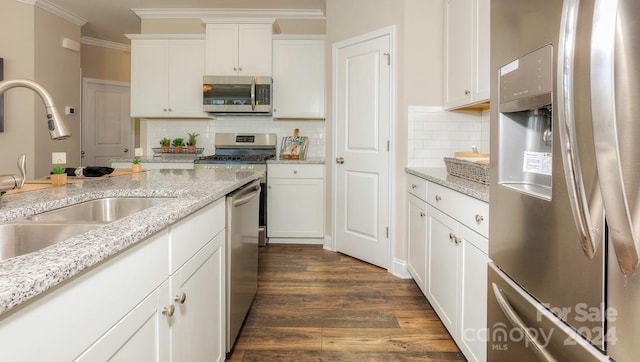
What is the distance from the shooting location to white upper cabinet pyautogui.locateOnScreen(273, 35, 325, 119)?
13.5ft

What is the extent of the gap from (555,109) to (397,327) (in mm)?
1637

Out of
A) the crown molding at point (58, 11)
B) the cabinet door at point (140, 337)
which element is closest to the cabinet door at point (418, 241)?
the cabinet door at point (140, 337)

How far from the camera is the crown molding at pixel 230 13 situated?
4.44m

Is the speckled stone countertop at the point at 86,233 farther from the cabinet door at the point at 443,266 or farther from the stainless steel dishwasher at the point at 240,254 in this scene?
the cabinet door at the point at 443,266

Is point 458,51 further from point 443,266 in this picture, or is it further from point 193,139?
point 193,139

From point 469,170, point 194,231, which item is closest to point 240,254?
point 194,231

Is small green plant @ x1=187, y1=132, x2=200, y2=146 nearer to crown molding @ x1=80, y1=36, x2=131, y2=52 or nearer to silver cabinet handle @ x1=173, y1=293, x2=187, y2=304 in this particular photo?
crown molding @ x1=80, y1=36, x2=131, y2=52

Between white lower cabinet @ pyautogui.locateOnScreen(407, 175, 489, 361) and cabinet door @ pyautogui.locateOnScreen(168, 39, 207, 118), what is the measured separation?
2.98 meters

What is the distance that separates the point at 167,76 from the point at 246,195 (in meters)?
3.02

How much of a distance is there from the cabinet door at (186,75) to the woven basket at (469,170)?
3.16 metres

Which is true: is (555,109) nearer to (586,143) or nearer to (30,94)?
(586,143)

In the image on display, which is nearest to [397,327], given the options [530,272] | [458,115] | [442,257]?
[442,257]

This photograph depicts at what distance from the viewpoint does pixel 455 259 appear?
180cm

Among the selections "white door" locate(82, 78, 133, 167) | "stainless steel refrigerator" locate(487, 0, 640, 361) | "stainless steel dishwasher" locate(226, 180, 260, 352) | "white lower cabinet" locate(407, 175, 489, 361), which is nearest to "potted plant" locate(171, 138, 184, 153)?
"white door" locate(82, 78, 133, 167)
